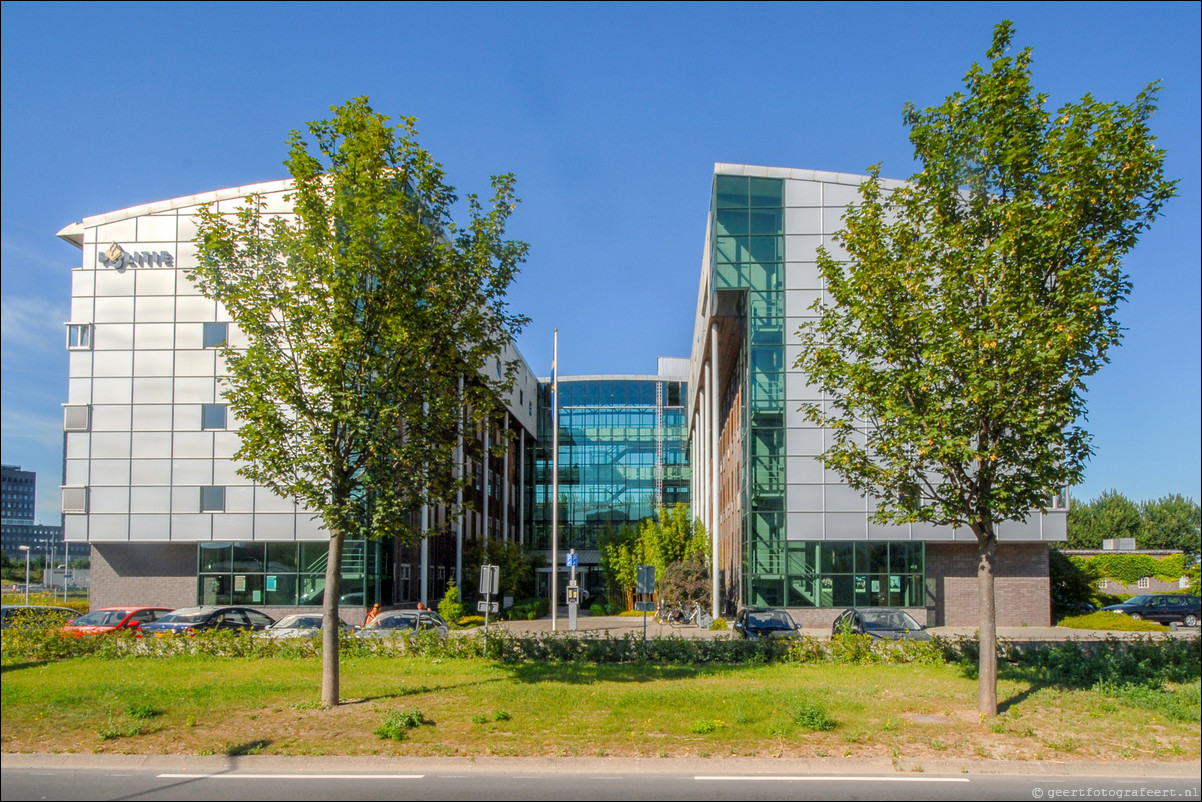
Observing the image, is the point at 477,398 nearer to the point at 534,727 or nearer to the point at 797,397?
the point at 534,727

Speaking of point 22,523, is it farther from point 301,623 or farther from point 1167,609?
point 1167,609

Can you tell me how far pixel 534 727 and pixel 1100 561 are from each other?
5554 centimetres

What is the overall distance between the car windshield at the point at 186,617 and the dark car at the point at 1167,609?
36.1 metres

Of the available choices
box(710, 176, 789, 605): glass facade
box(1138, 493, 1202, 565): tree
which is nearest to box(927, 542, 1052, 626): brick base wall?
box(710, 176, 789, 605): glass facade

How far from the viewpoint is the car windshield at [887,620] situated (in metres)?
24.9

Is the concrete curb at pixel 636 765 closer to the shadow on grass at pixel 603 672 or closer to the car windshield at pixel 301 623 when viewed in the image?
the shadow on grass at pixel 603 672

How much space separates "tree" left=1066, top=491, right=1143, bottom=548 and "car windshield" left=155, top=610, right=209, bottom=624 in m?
71.1

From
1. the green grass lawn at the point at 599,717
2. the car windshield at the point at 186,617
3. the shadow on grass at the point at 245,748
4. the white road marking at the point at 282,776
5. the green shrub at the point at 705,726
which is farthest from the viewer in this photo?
the car windshield at the point at 186,617

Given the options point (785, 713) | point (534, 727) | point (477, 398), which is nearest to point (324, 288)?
point (477, 398)

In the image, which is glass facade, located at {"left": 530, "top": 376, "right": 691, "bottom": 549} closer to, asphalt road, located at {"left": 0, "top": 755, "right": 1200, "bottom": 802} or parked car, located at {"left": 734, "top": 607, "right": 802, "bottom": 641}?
parked car, located at {"left": 734, "top": 607, "right": 802, "bottom": 641}

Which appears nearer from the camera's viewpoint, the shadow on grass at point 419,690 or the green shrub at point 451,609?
the shadow on grass at point 419,690

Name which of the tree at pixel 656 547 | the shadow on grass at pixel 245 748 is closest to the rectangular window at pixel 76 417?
the tree at pixel 656 547

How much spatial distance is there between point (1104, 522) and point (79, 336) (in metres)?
75.6

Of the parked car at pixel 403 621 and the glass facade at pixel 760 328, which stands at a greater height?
the glass facade at pixel 760 328
